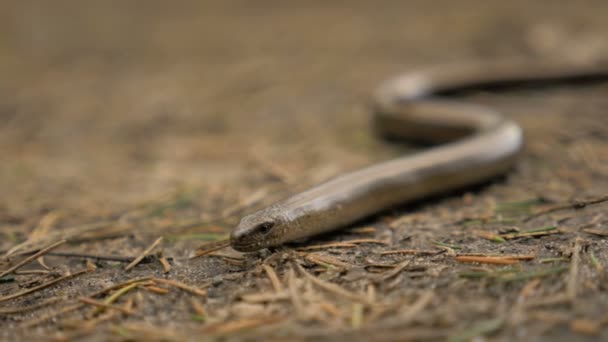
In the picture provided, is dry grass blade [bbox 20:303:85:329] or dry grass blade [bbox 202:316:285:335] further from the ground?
dry grass blade [bbox 20:303:85:329]

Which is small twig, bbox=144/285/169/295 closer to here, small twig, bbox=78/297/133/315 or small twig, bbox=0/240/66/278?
small twig, bbox=78/297/133/315

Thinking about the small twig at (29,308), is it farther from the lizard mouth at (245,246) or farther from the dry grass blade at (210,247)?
the lizard mouth at (245,246)

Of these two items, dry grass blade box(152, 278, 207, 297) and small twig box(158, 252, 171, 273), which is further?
small twig box(158, 252, 171, 273)

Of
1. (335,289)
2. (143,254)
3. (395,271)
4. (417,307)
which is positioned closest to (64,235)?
(143,254)

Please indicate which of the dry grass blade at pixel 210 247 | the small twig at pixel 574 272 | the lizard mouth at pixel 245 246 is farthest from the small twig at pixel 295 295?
the small twig at pixel 574 272

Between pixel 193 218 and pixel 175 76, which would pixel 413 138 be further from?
pixel 175 76

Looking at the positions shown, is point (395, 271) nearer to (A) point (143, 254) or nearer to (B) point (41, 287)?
(A) point (143, 254)

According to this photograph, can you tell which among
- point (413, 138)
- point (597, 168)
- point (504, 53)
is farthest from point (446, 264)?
point (504, 53)

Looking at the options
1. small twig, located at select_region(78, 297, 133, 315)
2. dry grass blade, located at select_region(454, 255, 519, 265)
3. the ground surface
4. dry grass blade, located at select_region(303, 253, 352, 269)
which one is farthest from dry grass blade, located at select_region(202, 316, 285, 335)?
dry grass blade, located at select_region(454, 255, 519, 265)
